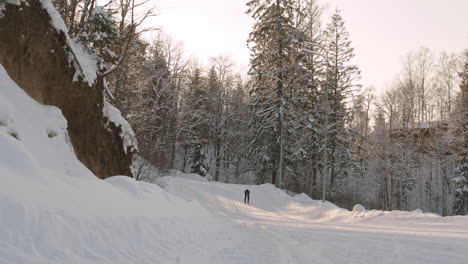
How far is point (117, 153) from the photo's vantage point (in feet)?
44.7

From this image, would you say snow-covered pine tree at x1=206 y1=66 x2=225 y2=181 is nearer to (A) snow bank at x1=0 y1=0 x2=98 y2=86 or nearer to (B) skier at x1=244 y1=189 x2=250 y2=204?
(B) skier at x1=244 y1=189 x2=250 y2=204

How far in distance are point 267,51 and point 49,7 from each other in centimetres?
2113

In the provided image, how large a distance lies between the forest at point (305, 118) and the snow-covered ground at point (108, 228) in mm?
8443

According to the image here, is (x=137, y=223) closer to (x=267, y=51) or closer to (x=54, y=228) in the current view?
(x=54, y=228)

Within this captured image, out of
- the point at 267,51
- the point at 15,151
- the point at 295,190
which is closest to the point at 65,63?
the point at 15,151

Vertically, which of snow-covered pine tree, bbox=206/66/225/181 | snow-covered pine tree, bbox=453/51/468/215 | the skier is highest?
snow-covered pine tree, bbox=206/66/225/181

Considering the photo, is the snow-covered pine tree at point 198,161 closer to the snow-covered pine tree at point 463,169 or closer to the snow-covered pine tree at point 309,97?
the snow-covered pine tree at point 309,97

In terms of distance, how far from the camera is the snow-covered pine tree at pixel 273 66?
28.4 m

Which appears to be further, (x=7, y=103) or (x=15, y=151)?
(x=7, y=103)

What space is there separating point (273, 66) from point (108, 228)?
25.1m

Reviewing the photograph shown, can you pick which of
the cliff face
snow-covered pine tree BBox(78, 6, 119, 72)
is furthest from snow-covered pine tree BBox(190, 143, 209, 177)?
snow-covered pine tree BBox(78, 6, 119, 72)

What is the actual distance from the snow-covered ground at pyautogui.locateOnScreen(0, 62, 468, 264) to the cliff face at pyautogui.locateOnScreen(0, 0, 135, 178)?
100 cm

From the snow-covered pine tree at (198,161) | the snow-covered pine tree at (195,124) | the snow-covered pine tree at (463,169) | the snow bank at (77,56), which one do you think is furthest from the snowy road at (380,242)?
the snow-covered pine tree at (195,124)

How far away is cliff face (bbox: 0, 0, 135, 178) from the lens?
9.05 metres
